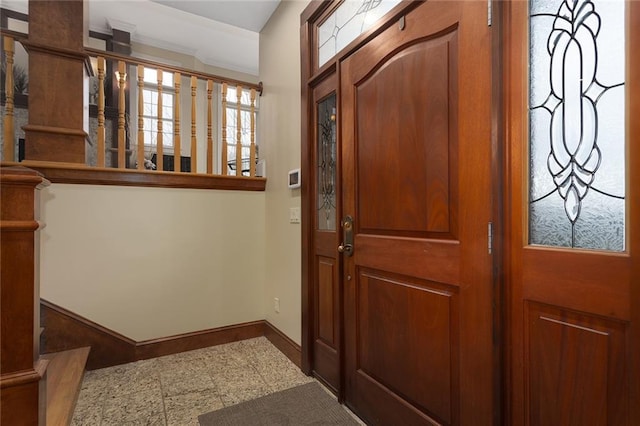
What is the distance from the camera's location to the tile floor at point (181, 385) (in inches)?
69.7

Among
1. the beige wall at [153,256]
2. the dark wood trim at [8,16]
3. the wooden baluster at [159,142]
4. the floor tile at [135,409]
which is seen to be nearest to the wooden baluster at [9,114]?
the beige wall at [153,256]

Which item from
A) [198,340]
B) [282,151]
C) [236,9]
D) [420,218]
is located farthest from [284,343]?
[236,9]

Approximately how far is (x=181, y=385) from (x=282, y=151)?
182 cm

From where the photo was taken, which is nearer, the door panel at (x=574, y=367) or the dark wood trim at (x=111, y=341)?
the door panel at (x=574, y=367)

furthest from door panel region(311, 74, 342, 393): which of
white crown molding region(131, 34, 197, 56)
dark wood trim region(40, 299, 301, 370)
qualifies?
white crown molding region(131, 34, 197, 56)

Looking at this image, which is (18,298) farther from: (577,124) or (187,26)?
(187,26)

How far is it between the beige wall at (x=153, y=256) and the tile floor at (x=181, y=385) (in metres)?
0.29

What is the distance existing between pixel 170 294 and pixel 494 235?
2.41m

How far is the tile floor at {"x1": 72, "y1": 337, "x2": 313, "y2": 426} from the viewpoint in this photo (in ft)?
5.81

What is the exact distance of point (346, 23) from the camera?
1.91 meters

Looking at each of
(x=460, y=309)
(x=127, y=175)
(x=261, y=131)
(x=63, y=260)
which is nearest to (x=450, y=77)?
(x=460, y=309)

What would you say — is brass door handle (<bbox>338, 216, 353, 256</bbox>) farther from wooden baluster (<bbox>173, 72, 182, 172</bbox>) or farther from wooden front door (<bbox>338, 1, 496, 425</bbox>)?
wooden baluster (<bbox>173, 72, 182, 172</bbox>)

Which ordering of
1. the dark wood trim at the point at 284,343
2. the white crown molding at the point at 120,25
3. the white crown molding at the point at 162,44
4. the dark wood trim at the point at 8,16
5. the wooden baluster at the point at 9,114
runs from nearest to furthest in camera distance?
the wooden baluster at the point at 9,114 → the dark wood trim at the point at 284,343 → the dark wood trim at the point at 8,16 → the white crown molding at the point at 120,25 → the white crown molding at the point at 162,44

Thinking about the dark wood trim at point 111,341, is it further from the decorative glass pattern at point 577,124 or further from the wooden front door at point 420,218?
the decorative glass pattern at point 577,124
